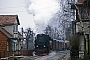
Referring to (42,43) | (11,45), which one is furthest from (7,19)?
(42,43)

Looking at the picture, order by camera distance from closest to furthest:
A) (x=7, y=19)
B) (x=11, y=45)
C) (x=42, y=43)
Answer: (x=11, y=45) < (x=7, y=19) < (x=42, y=43)

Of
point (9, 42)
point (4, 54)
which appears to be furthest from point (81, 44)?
point (9, 42)

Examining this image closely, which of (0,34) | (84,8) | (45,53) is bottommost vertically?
(45,53)

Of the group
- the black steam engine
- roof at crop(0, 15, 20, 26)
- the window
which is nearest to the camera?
the window

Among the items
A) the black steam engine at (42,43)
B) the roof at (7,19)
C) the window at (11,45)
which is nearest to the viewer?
the window at (11,45)

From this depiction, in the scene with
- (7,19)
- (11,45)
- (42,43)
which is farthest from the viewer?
(42,43)

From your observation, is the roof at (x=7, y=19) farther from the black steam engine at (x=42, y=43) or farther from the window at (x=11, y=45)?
the black steam engine at (x=42, y=43)

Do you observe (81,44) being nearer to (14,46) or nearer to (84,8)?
(84,8)

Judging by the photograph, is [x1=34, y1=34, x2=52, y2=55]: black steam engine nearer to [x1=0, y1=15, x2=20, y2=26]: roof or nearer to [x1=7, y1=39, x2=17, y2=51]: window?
[x1=7, y1=39, x2=17, y2=51]: window

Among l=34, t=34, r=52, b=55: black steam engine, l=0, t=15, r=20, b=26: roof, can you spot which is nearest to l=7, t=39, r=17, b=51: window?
l=0, t=15, r=20, b=26: roof

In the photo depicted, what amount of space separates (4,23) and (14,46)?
172 inches

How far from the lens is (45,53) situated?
157ft

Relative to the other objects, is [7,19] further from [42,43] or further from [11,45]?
[42,43]

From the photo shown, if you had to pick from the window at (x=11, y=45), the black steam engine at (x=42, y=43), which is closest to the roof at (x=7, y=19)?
the window at (x=11, y=45)
